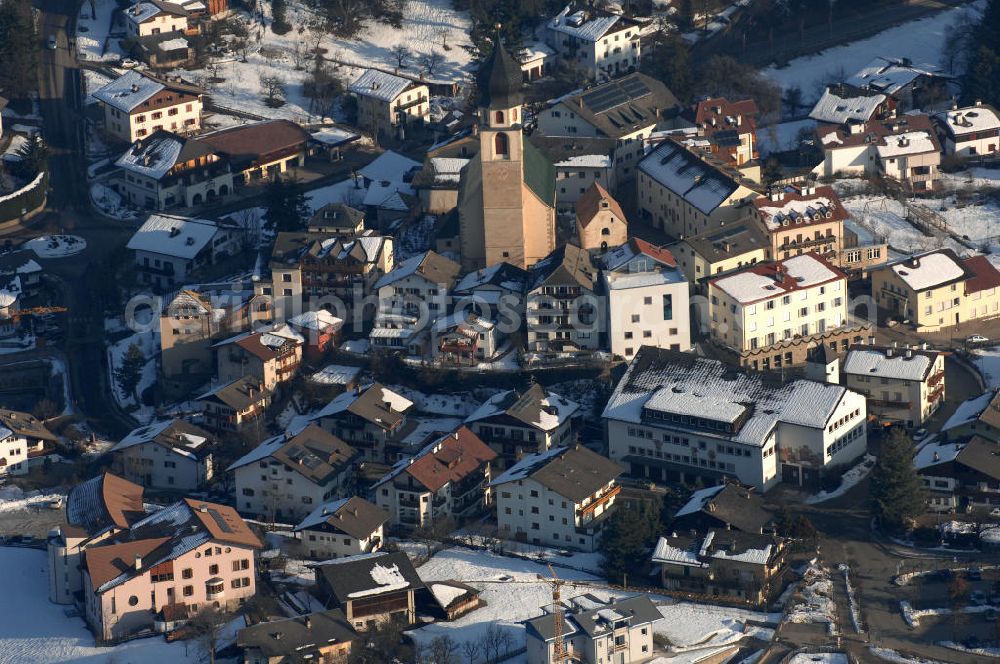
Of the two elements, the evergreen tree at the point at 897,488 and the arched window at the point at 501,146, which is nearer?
the evergreen tree at the point at 897,488

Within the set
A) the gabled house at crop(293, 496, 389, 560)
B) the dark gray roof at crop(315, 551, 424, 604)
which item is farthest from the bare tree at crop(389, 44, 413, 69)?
the dark gray roof at crop(315, 551, 424, 604)

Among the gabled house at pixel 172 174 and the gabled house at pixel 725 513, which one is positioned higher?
the gabled house at pixel 172 174

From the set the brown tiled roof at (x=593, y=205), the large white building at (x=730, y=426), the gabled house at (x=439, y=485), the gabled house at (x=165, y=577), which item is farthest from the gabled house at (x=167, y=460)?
the brown tiled roof at (x=593, y=205)

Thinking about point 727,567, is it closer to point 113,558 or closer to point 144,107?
point 113,558

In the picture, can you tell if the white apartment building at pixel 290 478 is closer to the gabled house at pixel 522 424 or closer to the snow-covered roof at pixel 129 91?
the gabled house at pixel 522 424

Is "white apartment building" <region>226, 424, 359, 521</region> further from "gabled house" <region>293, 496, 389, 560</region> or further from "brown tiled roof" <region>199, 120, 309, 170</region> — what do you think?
"brown tiled roof" <region>199, 120, 309, 170</region>
